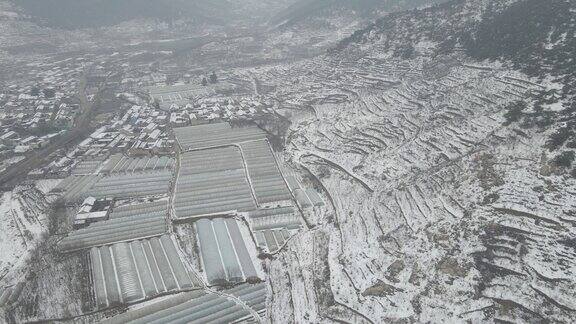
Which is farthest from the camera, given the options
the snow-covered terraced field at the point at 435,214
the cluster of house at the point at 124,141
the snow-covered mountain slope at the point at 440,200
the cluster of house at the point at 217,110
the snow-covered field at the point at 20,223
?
the cluster of house at the point at 217,110

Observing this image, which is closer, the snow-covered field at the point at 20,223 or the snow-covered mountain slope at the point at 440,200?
the snow-covered mountain slope at the point at 440,200

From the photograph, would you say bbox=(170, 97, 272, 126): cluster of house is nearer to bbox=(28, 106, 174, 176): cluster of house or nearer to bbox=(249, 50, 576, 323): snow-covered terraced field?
bbox=(28, 106, 174, 176): cluster of house

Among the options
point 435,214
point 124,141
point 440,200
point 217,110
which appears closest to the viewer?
point 435,214

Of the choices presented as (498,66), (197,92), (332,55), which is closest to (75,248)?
(197,92)

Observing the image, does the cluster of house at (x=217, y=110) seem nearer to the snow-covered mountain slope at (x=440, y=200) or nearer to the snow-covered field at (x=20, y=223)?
the snow-covered mountain slope at (x=440, y=200)

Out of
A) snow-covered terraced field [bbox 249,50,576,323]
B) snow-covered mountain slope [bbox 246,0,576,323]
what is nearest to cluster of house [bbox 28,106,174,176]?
snow-covered terraced field [bbox 249,50,576,323]

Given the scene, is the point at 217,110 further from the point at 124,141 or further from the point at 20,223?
the point at 20,223

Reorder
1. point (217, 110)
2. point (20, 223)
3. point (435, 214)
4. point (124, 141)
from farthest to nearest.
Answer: point (217, 110) < point (124, 141) < point (20, 223) < point (435, 214)

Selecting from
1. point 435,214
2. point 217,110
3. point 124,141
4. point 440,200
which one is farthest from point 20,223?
point 440,200

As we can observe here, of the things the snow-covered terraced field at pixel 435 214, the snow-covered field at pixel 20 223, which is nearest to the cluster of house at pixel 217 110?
the snow-covered terraced field at pixel 435 214
